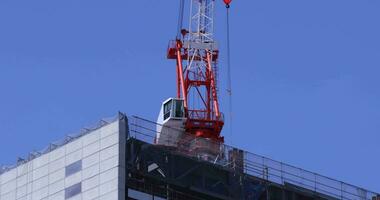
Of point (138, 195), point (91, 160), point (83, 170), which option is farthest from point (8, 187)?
point (138, 195)

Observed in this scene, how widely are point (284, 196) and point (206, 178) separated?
13229 millimetres

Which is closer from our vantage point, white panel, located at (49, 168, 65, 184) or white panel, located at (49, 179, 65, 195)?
white panel, located at (49, 179, 65, 195)

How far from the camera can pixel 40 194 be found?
176 m

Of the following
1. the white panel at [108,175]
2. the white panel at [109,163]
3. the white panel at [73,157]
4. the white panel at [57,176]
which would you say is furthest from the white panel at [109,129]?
the white panel at [57,176]

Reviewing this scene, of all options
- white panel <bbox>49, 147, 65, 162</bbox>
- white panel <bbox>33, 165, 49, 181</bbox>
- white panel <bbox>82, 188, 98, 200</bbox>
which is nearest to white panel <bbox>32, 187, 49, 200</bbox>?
white panel <bbox>33, 165, 49, 181</bbox>

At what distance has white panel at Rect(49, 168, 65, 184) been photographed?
17325 centimetres

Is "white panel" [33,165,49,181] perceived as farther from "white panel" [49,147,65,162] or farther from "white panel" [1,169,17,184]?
"white panel" [1,169,17,184]

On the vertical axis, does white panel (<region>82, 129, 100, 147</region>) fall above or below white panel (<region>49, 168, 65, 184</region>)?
above

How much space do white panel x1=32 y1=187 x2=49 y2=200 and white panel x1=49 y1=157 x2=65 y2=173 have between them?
2411 millimetres

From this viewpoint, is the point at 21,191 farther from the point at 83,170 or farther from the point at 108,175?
the point at 108,175

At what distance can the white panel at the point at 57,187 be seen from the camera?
173 meters

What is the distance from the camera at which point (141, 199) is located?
169 metres

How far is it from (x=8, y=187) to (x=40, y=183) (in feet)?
22.1

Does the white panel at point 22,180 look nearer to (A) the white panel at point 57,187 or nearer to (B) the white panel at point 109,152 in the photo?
(A) the white panel at point 57,187
